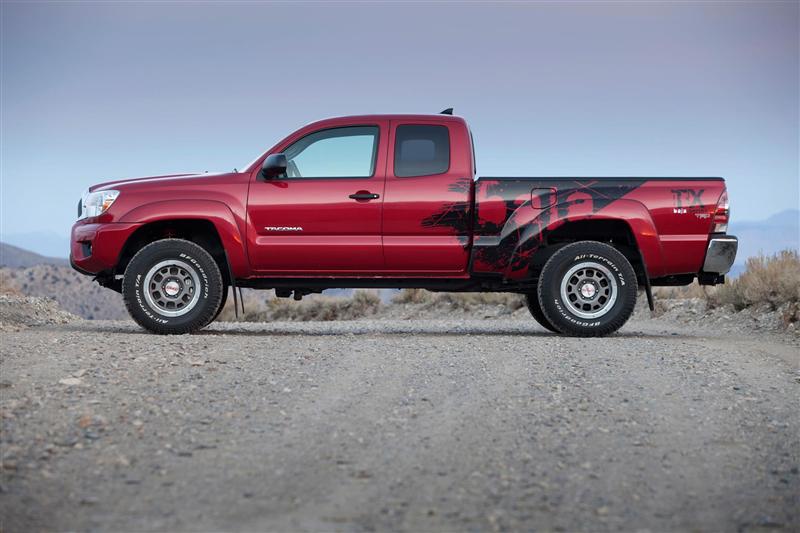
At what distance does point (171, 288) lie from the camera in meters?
10.4

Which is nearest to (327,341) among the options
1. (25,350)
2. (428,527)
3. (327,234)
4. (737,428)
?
(327,234)

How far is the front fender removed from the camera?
10.2 meters

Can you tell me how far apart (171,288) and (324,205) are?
185 cm

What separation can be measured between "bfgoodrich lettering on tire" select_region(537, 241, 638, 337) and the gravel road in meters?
0.96

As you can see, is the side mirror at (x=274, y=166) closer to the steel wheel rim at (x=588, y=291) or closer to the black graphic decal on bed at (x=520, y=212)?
the black graphic decal on bed at (x=520, y=212)

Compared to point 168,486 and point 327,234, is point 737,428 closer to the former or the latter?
point 168,486

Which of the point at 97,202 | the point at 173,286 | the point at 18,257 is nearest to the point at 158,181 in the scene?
the point at 97,202

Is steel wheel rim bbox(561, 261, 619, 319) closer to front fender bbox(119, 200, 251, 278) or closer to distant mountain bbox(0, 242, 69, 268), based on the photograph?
front fender bbox(119, 200, 251, 278)

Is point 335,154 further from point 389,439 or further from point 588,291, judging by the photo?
point 389,439

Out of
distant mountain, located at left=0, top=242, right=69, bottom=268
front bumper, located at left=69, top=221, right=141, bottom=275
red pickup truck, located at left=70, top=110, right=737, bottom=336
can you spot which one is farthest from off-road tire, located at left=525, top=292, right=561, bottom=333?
distant mountain, located at left=0, top=242, right=69, bottom=268

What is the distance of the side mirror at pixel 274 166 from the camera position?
32.3 feet

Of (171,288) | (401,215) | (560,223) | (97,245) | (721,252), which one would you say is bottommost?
(171,288)

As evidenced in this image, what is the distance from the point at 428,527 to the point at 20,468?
2.29 m

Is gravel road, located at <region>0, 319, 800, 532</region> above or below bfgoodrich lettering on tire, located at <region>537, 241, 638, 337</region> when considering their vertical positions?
below
